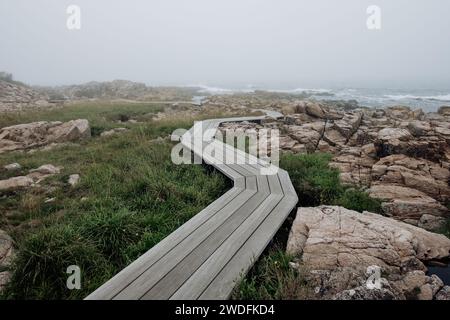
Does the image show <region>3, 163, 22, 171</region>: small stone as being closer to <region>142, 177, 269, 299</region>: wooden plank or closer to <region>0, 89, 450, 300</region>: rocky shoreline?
<region>0, 89, 450, 300</region>: rocky shoreline

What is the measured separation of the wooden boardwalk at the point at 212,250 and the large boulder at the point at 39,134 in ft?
27.9

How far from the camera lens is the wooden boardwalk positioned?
2.55 metres

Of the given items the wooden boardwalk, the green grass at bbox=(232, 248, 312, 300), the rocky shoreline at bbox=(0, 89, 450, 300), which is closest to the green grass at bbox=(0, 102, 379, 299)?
the green grass at bbox=(232, 248, 312, 300)

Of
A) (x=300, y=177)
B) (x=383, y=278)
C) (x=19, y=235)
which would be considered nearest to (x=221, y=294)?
(x=383, y=278)

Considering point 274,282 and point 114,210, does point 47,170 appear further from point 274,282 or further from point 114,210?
point 274,282

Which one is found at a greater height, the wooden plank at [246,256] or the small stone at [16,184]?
the small stone at [16,184]

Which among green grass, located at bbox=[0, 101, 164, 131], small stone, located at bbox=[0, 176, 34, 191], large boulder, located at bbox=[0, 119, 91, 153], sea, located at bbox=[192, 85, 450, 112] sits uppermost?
sea, located at bbox=[192, 85, 450, 112]

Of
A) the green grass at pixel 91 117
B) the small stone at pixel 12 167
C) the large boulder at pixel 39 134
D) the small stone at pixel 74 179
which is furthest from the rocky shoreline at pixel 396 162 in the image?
the green grass at pixel 91 117

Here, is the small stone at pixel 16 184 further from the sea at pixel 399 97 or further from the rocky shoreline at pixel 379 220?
the sea at pixel 399 97

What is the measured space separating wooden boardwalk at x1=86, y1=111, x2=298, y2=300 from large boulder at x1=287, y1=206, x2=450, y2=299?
1.59 ft

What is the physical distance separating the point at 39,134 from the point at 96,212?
9113 millimetres

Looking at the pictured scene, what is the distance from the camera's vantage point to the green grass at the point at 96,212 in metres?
2.99

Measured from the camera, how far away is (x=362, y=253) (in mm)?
3164
